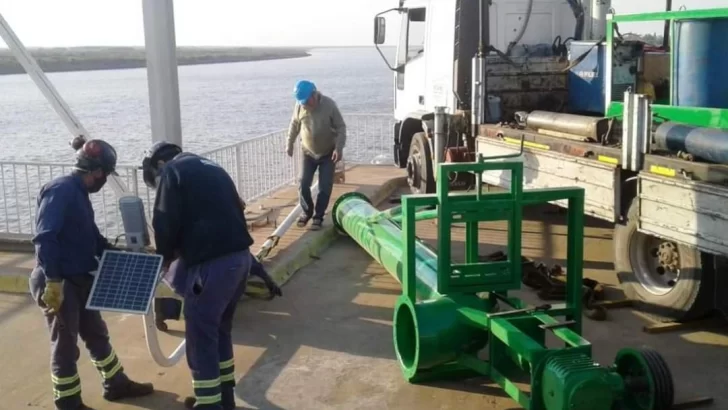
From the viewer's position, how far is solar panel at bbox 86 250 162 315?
4480mm

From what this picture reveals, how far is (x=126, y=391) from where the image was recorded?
4.97 meters

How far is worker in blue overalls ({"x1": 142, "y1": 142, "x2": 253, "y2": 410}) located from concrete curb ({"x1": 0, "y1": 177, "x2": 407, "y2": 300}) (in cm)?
160

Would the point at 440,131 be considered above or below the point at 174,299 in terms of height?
above

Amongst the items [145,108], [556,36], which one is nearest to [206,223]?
[556,36]

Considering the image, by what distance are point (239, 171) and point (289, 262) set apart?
2.31 m

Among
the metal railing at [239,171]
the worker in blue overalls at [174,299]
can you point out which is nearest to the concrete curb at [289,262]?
the worker in blue overalls at [174,299]

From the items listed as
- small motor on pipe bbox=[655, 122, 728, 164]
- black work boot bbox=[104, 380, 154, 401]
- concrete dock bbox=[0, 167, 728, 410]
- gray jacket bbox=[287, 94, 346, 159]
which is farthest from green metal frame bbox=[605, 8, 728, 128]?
black work boot bbox=[104, 380, 154, 401]

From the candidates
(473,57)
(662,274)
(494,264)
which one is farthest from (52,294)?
(473,57)

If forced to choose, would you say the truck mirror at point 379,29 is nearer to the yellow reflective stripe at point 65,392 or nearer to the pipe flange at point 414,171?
the pipe flange at point 414,171

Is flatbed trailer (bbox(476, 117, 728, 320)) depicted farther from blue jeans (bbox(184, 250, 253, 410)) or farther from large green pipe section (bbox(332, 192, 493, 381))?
blue jeans (bbox(184, 250, 253, 410))

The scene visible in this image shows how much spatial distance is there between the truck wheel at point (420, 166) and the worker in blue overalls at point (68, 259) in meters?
5.83

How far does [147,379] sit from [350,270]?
9.11 feet

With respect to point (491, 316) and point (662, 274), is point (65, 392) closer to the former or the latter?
point (491, 316)

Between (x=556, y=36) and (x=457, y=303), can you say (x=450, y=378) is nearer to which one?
(x=457, y=303)
